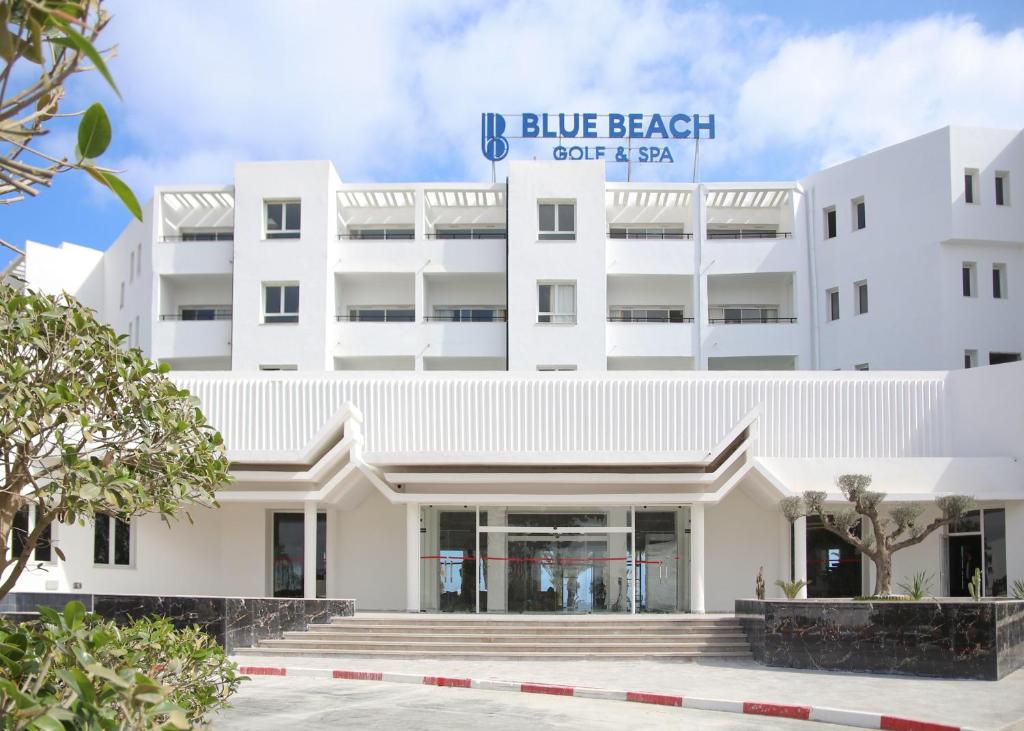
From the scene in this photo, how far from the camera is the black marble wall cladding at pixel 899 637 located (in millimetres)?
16953

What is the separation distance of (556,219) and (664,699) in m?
21.8

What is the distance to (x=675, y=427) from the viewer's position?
85.4ft

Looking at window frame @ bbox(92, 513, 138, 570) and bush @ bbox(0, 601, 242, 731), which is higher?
bush @ bbox(0, 601, 242, 731)

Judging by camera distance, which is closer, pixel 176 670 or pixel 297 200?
pixel 176 670

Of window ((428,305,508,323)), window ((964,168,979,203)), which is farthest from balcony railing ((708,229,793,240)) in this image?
window ((428,305,508,323))

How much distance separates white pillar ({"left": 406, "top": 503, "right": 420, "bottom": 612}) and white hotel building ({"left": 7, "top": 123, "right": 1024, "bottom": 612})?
44mm

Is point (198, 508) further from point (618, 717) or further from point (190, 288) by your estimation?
point (618, 717)

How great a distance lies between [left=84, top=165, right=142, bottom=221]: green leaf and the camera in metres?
4.34

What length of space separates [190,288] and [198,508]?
11688mm

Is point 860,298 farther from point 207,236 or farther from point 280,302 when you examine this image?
point 207,236

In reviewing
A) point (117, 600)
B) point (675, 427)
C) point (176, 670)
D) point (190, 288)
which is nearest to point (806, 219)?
point (675, 427)

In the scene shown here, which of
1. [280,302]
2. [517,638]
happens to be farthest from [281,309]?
[517,638]

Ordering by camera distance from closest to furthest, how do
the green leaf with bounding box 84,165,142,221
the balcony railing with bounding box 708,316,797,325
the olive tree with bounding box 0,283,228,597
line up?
the green leaf with bounding box 84,165,142,221 → the olive tree with bounding box 0,283,228,597 → the balcony railing with bounding box 708,316,797,325

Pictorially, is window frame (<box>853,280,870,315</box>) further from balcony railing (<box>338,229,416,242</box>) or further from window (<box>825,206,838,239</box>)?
balcony railing (<box>338,229,416,242</box>)
